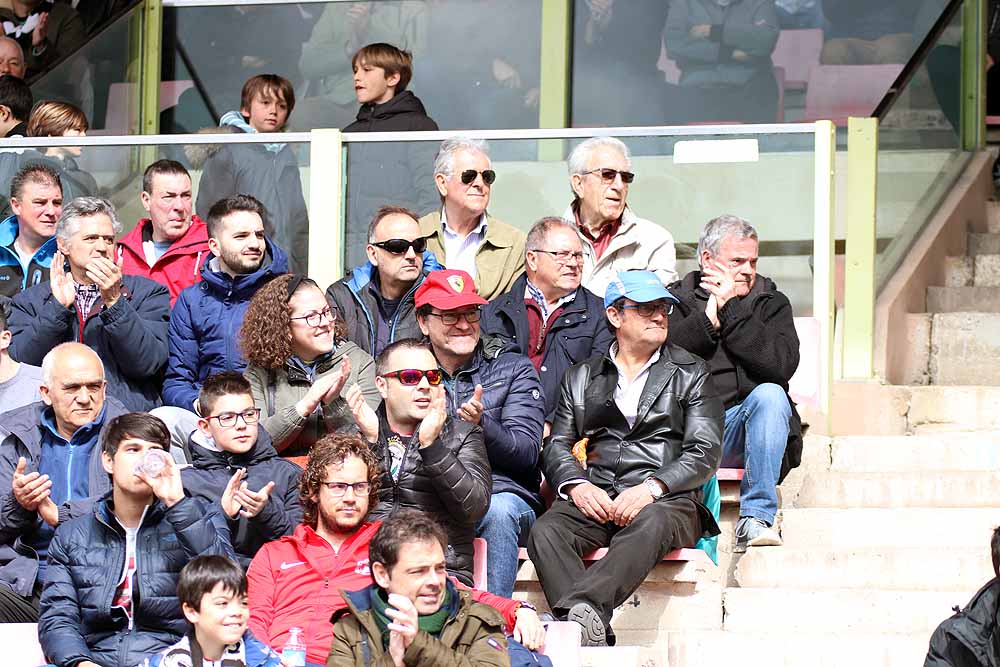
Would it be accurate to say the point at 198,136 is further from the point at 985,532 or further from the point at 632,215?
the point at 985,532

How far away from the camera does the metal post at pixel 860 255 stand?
9.58 metres

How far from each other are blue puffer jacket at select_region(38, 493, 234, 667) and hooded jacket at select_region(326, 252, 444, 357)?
6.06 ft

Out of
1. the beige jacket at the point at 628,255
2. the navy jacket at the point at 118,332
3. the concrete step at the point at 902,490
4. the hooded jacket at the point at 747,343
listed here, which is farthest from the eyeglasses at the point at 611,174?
the navy jacket at the point at 118,332

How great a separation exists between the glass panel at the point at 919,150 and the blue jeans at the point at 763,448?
1.96 meters

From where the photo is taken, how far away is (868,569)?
26.1 feet

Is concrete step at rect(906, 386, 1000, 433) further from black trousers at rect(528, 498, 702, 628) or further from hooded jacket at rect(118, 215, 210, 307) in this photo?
hooded jacket at rect(118, 215, 210, 307)

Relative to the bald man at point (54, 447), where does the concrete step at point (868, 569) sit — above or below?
below

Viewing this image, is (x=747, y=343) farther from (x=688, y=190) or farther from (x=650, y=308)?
(x=688, y=190)

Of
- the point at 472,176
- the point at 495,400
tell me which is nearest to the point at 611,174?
the point at 472,176

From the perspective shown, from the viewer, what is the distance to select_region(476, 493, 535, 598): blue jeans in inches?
301

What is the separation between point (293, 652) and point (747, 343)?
2.57 meters

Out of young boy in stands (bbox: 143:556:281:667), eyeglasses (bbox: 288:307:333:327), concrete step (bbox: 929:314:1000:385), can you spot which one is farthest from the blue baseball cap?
concrete step (bbox: 929:314:1000:385)

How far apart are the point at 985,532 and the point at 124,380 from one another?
3.56 m

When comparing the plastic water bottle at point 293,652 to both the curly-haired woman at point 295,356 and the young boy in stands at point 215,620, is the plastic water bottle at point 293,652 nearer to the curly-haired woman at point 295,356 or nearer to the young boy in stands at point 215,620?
the young boy in stands at point 215,620
